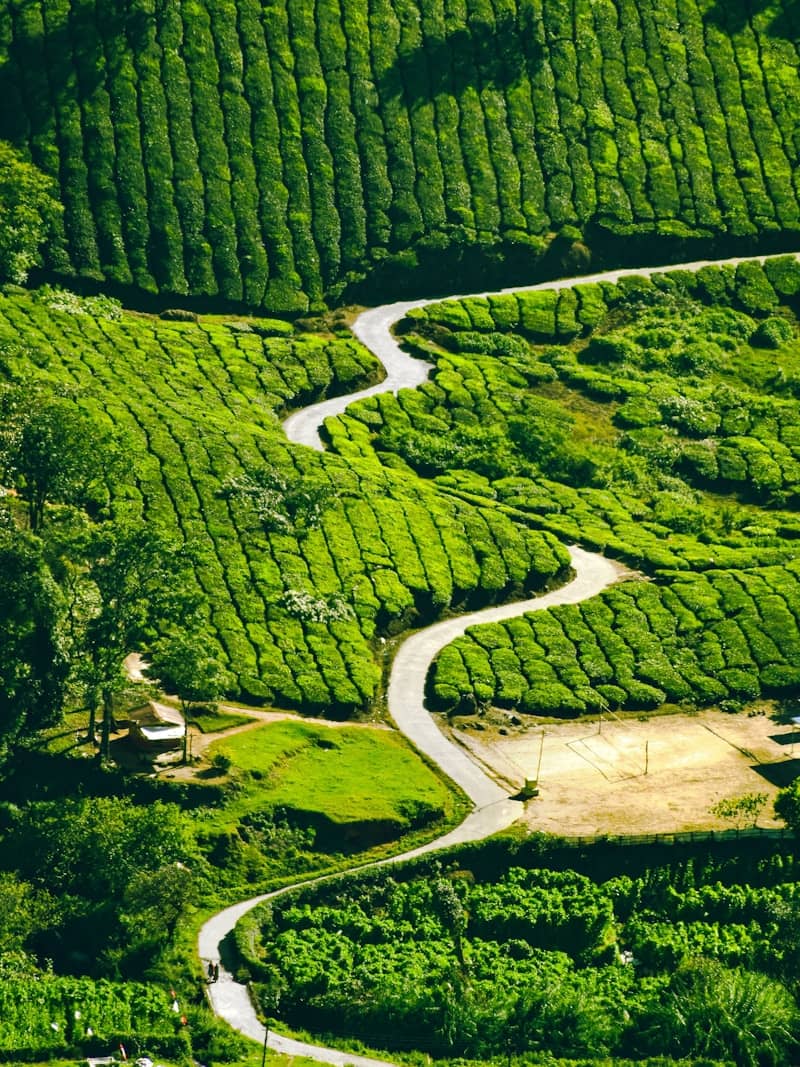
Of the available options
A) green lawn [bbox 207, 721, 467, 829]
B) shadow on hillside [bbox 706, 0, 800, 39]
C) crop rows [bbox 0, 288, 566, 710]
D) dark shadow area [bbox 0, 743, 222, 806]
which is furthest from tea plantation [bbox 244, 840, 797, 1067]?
shadow on hillside [bbox 706, 0, 800, 39]

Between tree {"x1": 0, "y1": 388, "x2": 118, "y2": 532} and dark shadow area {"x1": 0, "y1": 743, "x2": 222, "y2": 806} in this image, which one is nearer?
dark shadow area {"x1": 0, "y1": 743, "x2": 222, "y2": 806}

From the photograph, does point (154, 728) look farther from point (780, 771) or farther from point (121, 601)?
point (780, 771)

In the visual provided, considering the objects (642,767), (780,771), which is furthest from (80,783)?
(780,771)

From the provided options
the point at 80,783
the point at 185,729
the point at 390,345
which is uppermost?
the point at 390,345

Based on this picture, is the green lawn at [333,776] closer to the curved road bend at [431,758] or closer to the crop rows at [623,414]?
the curved road bend at [431,758]

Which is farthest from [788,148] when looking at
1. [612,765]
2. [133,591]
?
[133,591]

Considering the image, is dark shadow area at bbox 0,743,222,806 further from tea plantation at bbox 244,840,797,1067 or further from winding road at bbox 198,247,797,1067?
tea plantation at bbox 244,840,797,1067
